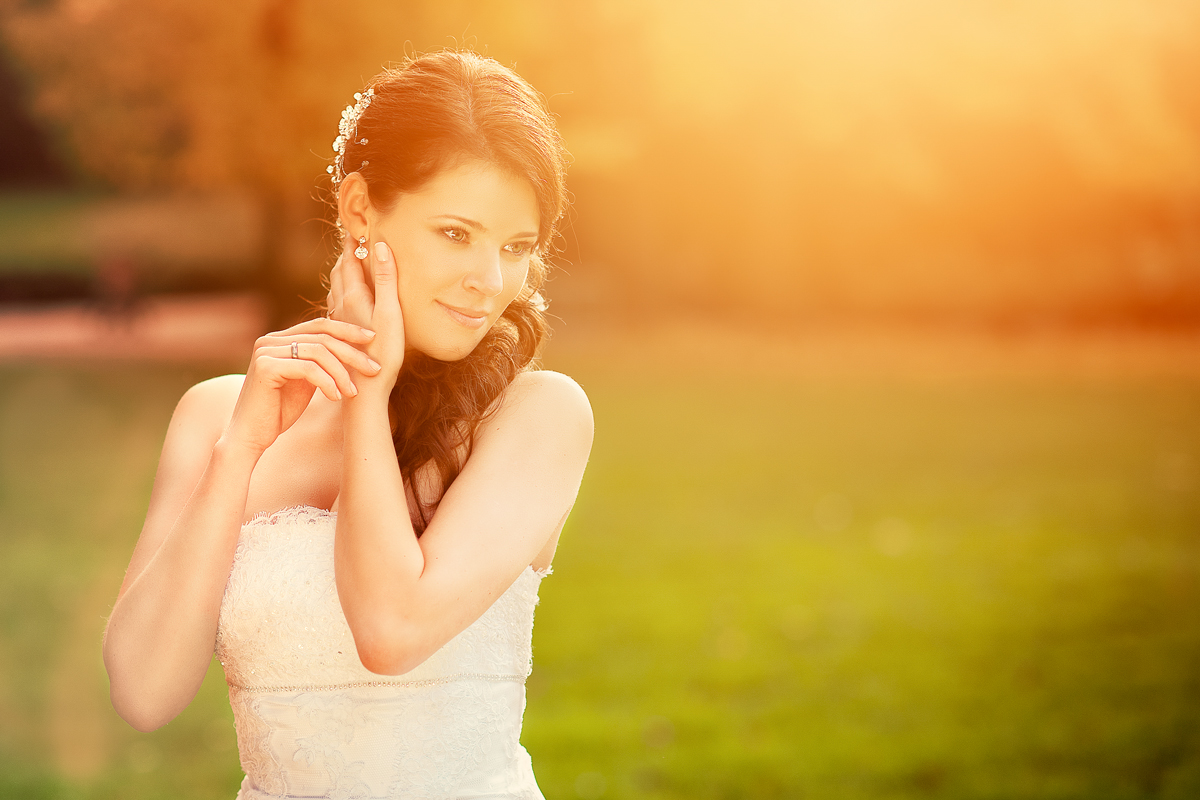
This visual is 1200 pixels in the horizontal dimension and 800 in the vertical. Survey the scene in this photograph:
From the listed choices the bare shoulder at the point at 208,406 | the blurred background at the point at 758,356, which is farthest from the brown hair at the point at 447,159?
the blurred background at the point at 758,356

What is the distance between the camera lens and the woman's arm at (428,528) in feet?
7.32

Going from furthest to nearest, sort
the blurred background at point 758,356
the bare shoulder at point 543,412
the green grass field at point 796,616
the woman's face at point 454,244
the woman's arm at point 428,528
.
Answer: the blurred background at point 758,356 < the green grass field at point 796,616 < the bare shoulder at point 543,412 < the woman's face at point 454,244 < the woman's arm at point 428,528

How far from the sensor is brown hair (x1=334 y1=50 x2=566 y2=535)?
2.48m

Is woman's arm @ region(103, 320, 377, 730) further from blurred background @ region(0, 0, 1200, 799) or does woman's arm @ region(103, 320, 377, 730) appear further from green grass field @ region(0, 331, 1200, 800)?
green grass field @ region(0, 331, 1200, 800)

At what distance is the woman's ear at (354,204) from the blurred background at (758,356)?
3.80 ft

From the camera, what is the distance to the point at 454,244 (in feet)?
8.13

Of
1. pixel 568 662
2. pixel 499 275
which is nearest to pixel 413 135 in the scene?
pixel 499 275

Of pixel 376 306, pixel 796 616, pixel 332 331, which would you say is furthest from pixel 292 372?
pixel 796 616

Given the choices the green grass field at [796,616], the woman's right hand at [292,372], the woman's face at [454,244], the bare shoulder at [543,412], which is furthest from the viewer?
the green grass field at [796,616]

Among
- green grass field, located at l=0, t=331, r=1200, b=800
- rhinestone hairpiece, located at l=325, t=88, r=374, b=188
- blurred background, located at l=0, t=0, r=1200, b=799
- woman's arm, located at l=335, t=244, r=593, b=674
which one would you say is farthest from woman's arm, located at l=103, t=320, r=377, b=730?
green grass field, located at l=0, t=331, r=1200, b=800

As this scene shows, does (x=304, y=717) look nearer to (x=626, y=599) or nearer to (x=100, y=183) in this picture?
(x=626, y=599)

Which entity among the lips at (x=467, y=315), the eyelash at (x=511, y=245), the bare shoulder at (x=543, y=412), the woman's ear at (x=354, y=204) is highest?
the woman's ear at (x=354, y=204)

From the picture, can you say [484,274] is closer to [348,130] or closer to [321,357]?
[321,357]

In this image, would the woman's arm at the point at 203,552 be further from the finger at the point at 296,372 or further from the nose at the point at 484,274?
the nose at the point at 484,274
